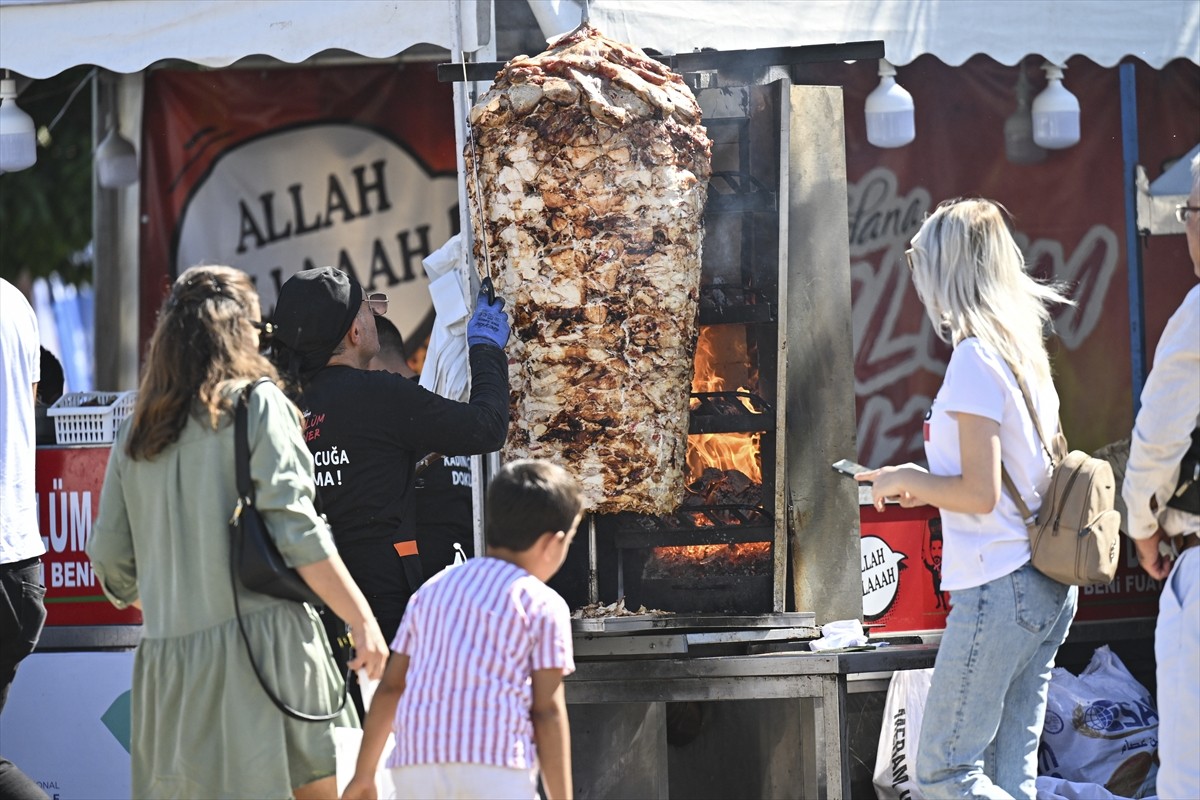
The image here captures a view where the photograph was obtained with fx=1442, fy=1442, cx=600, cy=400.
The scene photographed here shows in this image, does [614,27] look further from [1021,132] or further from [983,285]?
[1021,132]

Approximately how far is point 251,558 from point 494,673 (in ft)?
2.01

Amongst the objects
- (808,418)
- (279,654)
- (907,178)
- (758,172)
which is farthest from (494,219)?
(907,178)

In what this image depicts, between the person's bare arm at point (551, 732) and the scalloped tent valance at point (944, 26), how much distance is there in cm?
289

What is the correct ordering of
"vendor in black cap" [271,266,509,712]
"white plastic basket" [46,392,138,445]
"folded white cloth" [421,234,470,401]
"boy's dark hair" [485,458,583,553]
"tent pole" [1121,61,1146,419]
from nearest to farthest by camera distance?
1. "boy's dark hair" [485,458,583,553]
2. "vendor in black cap" [271,266,509,712]
3. "folded white cloth" [421,234,470,401]
4. "white plastic basket" [46,392,138,445]
5. "tent pole" [1121,61,1146,419]

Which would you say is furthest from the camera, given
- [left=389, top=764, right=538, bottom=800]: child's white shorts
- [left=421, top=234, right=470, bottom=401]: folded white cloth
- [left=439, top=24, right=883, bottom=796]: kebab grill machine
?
[left=421, top=234, right=470, bottom=401]: folded white cloth

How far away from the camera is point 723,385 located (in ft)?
16.3

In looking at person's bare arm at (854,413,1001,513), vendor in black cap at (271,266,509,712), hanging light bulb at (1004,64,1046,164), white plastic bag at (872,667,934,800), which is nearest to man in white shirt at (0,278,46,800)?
vendor in black cap at (271,266,509,712)

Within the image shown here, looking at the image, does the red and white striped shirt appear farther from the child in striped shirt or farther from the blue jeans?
the blue jeans

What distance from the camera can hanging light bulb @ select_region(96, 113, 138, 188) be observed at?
24.1ft

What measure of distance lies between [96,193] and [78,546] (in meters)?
→ 2.45

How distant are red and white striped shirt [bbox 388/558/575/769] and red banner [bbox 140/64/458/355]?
4.53 m

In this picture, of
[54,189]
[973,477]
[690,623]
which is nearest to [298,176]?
[54,189]

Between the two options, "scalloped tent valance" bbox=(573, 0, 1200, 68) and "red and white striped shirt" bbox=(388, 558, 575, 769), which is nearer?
"red and white striped shirt" bbox=(388, 558, 575, 769)

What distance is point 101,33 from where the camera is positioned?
5496 mm
